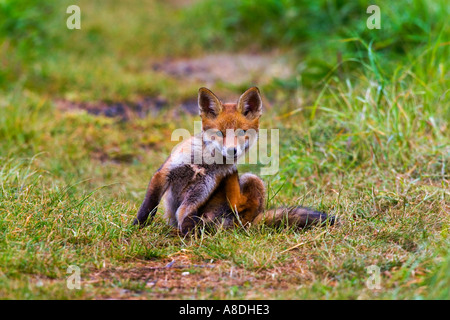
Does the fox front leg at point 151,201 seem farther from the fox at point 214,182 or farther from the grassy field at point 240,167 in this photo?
the grassy field at point 240,167

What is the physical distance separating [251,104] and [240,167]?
6.34ft

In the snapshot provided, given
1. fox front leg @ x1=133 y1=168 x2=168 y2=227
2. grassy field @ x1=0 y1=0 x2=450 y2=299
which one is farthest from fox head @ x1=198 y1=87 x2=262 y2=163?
grassy field @ x1=0 y1=0 x2=450 y2=299

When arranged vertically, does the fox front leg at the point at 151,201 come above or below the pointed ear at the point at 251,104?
below

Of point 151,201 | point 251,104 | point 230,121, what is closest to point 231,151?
point 230,121

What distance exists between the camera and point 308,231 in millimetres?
4410

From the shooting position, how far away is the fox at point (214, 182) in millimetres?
4484

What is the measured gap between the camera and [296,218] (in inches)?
178

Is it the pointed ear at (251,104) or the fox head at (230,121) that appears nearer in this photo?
the fox head at (230,121)

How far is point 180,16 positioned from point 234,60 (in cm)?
311

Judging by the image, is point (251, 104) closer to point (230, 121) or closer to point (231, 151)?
point (230, 121)

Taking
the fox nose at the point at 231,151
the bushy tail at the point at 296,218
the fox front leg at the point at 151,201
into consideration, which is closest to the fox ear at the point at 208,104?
the fox nose at the point at 231,151

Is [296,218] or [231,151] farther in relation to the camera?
[296,218]
